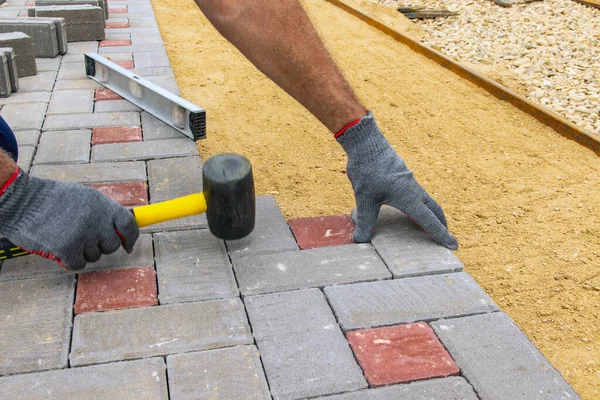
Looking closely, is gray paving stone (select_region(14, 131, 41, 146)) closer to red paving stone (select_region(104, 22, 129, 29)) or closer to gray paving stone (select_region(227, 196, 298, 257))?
gray paving stone (select_region(227, 196, 298, 257))

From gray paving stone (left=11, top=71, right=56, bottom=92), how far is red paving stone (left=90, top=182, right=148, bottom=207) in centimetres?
166

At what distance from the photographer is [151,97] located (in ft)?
11.7

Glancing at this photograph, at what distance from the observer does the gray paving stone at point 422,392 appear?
1.67 metres

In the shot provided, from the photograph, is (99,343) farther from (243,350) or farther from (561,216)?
(561,216)

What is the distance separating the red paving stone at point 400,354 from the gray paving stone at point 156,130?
75.7 inches

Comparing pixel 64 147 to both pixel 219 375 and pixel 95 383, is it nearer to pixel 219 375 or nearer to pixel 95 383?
pixel 95 383

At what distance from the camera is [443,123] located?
3980mm

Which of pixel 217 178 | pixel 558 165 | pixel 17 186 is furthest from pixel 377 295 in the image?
pixel 558 165

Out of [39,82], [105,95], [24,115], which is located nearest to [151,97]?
[105,95]

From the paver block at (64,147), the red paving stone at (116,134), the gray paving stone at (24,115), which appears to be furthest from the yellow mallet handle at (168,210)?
the gray paving stone at (24,115)

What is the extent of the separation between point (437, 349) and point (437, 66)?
383cm

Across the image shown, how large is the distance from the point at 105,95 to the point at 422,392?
3.11 meters

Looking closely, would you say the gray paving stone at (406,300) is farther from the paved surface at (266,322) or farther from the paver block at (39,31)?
the paver block at (39,31)

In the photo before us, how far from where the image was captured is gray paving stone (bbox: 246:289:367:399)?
1.70 meters
